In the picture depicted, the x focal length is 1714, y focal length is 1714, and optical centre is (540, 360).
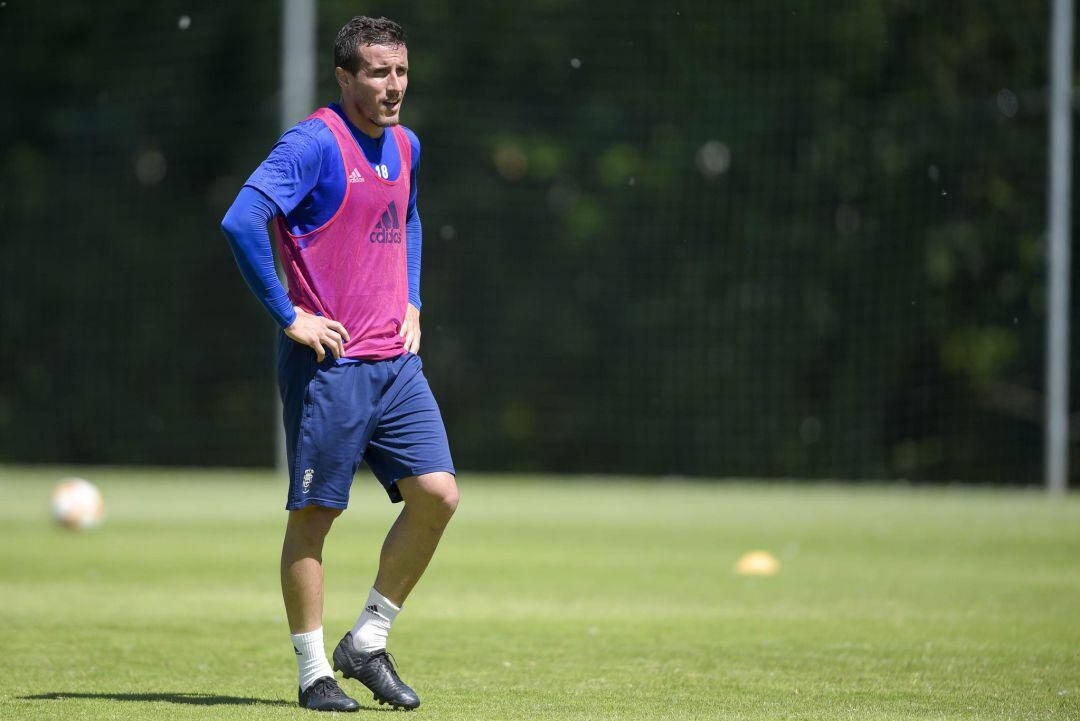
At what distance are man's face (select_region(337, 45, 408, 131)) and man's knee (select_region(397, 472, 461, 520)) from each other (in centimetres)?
108

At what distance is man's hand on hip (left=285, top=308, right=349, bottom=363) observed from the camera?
16.5 feet

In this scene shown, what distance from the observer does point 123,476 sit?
Result: 19.5 meters

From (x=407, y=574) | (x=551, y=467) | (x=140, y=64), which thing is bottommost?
(x=551, y=467)

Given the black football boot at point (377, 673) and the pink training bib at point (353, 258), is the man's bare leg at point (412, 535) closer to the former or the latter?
the black football boot at point (377, 673)

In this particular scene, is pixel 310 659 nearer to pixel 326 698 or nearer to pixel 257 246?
pixel 326 698

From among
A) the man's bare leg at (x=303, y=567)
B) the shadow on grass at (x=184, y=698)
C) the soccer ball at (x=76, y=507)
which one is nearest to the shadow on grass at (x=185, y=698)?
the shadow on grass at (x=184, y=698)

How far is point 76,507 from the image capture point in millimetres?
12016

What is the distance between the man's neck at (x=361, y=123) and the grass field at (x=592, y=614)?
1734 millimetres

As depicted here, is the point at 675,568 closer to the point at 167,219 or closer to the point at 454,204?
the point at 454,204

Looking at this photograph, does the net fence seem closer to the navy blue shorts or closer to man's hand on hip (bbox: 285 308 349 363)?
the navy blue shorts

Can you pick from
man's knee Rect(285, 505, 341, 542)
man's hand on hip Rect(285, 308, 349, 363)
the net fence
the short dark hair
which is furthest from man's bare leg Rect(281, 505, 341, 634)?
the net fence

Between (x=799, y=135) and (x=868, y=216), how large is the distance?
141 centimetres

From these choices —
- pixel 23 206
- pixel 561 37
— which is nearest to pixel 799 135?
pixel 561 37

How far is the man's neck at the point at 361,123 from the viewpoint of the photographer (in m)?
5.16
